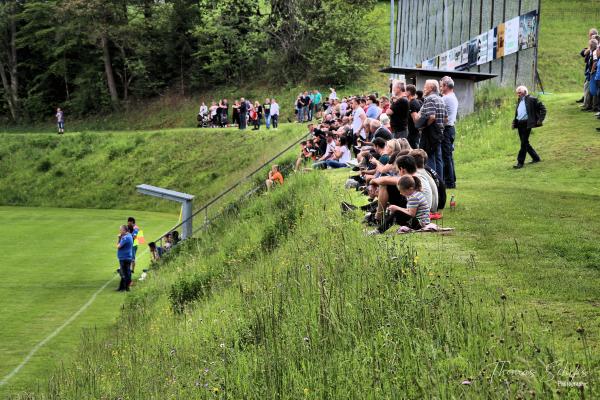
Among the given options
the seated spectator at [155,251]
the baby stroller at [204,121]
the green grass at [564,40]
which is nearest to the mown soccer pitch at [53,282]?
the seated spectator at [155,251]

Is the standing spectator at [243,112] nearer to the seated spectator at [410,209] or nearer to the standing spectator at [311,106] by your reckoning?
the standing spectator at [311,106]

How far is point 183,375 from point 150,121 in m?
54.5

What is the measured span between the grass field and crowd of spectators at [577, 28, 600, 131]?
484cm

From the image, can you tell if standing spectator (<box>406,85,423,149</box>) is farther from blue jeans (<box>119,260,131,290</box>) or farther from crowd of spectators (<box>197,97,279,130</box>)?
crowd of spectators (<box>197,97,279,130</box>)

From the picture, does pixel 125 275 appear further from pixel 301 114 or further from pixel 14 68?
pixel 14 68

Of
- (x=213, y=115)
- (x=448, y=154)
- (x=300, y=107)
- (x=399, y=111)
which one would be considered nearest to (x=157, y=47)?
(x=213, y=115)

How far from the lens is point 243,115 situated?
4894 centimetres

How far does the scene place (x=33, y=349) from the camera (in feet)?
63.9

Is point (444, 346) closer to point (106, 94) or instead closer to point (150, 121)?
point (150, 121)

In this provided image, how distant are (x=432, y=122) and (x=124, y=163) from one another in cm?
3695

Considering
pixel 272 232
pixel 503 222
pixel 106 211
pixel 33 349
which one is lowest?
pixel 106 211

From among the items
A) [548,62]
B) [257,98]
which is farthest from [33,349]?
[257,98]

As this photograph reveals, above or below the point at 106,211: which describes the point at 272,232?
above

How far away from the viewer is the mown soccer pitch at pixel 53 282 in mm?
19031
